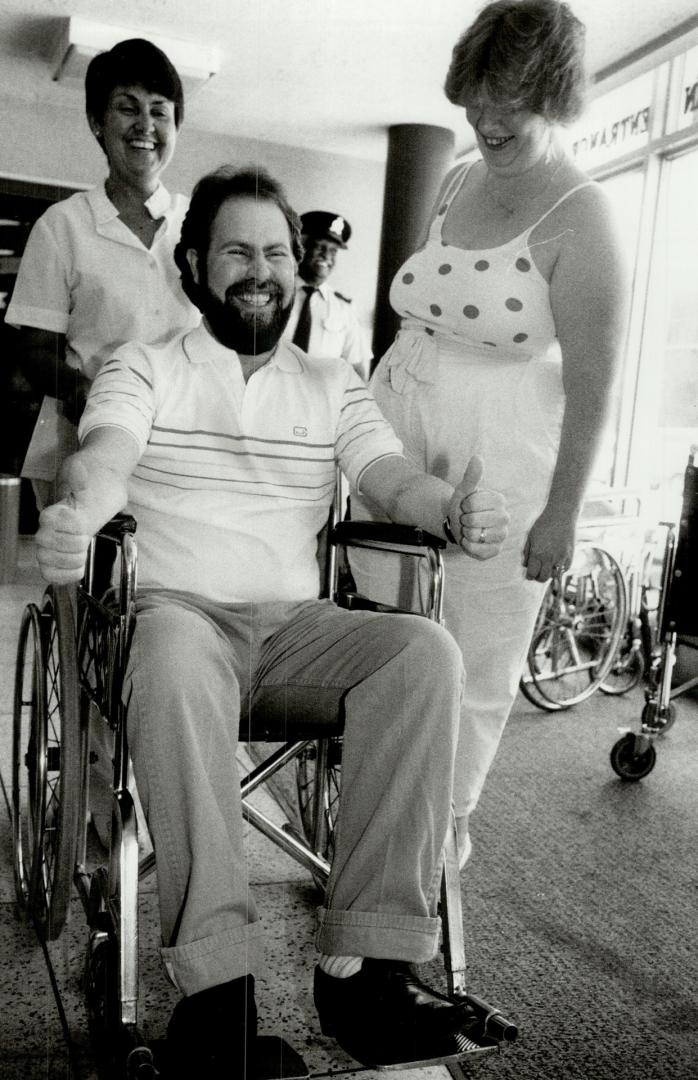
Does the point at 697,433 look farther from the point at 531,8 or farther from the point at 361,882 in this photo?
the point at 361,882

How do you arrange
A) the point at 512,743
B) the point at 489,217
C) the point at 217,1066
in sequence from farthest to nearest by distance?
1. the point at 512,743
2. the point at 489,217
3. the point at 217,1066

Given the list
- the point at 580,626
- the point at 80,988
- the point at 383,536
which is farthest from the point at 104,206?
the point at 580,626

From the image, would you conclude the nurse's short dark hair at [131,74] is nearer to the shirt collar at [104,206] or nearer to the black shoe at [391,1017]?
the shirt collar at [104,206]

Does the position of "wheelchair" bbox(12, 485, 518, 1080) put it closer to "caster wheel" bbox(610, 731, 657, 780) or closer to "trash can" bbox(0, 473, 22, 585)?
"caster wheel" bbox(610, 731, 657, 780)

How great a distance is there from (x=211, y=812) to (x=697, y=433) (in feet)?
8.22

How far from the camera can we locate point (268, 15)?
2.30 metres

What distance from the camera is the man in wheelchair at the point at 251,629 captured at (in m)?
1.08

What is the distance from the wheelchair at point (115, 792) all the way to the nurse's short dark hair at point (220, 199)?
0.47 metres

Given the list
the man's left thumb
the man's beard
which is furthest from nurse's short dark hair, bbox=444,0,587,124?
the man's left thumb

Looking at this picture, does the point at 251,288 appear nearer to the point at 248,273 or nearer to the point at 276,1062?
the point at 248,273

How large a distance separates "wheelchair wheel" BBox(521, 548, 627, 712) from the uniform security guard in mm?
1485

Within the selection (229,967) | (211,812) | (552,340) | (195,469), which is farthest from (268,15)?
(229,967)

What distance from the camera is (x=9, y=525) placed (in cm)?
467

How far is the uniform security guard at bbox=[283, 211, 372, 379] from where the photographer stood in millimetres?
2062
